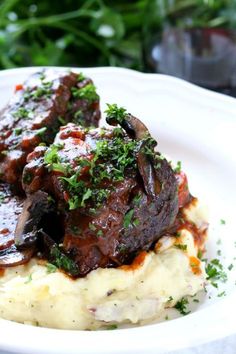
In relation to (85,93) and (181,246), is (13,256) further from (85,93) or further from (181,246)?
(85,93)

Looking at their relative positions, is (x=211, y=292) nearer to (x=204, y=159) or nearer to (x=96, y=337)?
(x=96, y=337)

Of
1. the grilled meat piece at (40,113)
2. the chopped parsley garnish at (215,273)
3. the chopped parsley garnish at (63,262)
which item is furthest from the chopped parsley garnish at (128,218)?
the grilled meat piece at (40,113)

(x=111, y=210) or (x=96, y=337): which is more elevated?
→ (x=111, y=210)

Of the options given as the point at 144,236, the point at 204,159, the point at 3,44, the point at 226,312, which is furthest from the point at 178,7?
the point at 226,312

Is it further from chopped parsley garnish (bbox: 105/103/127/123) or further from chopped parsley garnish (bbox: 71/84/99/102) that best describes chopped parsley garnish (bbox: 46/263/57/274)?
chopped parsley garnish (bbox: 71/84/99/102)

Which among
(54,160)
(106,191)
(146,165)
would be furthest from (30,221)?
(146,165)
